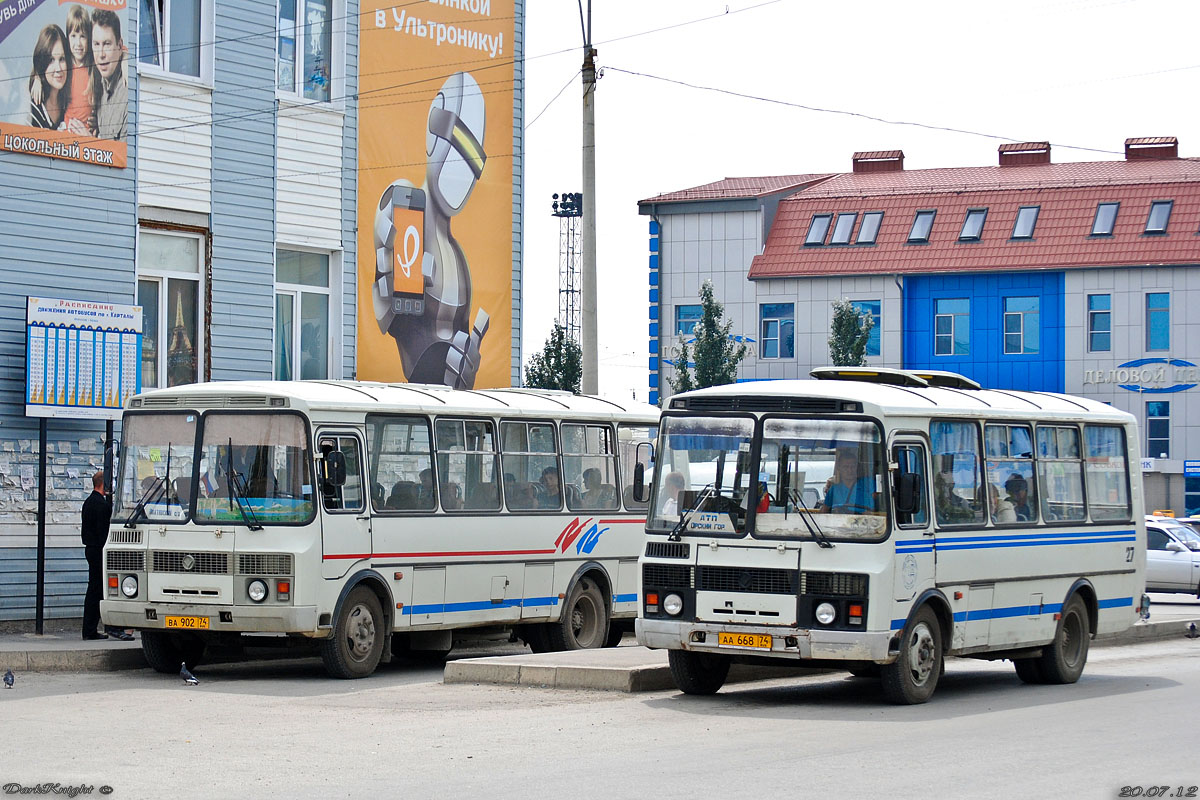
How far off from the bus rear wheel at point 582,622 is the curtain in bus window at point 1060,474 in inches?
216

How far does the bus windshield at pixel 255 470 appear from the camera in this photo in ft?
52.0

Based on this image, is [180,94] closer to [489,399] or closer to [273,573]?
[489,399]

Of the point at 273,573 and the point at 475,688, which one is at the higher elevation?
the point at 273,573

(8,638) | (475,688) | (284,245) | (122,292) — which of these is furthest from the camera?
(284,245)

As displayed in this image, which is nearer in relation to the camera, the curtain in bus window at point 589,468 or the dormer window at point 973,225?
the curtain in bus window at point 589,468

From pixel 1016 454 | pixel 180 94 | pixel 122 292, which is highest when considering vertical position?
pixel 180 94

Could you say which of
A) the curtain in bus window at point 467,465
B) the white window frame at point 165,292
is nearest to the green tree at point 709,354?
the white window frame at point 165,292

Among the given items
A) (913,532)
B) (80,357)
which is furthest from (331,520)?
(913,532)

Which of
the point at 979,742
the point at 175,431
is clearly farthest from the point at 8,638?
the point at 979,742

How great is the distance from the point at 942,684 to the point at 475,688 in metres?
4.59

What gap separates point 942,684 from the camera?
1662 centimetres

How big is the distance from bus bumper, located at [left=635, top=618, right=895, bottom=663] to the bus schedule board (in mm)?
8259

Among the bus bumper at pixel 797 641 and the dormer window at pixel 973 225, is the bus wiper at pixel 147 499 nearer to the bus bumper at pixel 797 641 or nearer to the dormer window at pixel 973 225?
the bus bumper at pixel 797 641

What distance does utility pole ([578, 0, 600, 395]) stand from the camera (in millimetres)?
22406
